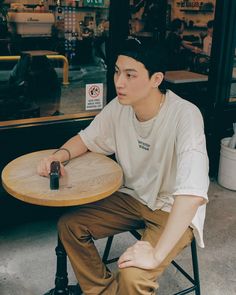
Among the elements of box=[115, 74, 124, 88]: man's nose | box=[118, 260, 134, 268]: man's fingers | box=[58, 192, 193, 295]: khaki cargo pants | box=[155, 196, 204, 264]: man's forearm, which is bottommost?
box=[58, 192, 193, 295]: khaki cargo pants

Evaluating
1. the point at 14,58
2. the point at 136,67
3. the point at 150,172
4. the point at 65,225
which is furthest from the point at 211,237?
the point at 14,58

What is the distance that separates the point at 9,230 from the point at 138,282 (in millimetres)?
2018

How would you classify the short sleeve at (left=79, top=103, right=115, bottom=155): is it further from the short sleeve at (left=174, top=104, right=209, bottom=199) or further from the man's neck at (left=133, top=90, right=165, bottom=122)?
the short sleeve at (left=174, top=104, right=209, bottom=199)

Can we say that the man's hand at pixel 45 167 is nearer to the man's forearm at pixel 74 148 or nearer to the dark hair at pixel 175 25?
the man's forearm at pixel 74 148

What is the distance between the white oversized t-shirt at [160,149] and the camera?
2.12 m

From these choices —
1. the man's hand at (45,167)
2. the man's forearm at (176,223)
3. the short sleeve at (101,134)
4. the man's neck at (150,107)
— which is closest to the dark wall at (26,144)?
the short sleeve at (101,134)

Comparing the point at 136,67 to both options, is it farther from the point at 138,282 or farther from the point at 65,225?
the point at 138,282

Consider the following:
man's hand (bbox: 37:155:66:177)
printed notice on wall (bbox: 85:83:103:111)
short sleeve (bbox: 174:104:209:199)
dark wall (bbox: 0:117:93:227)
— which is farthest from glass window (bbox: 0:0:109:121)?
short sleeve (bbox: 174:104:209:199)

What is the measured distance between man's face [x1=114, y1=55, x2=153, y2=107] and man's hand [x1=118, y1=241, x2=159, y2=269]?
859 mm

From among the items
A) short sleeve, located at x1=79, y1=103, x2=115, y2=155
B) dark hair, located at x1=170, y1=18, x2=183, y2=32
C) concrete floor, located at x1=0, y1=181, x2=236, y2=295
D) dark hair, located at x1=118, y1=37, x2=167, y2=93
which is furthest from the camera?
dark hair, located at x1=170, y1=18, x2=183, y2=32

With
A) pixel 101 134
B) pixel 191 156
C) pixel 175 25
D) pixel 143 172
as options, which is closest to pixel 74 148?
pixel 101 134

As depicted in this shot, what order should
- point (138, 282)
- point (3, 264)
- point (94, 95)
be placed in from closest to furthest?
point (138, 282) < point (3, 264) < point (94, 95)

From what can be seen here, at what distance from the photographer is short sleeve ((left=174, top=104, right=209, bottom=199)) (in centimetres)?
204

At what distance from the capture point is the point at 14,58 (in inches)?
134
